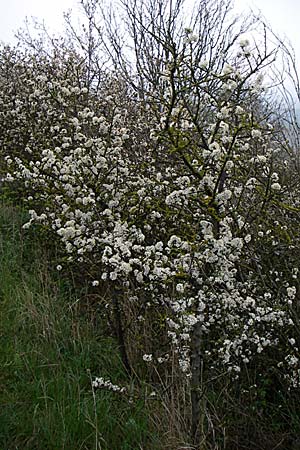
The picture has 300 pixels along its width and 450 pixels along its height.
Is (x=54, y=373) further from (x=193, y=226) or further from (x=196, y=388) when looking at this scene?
(x=193, y=226)

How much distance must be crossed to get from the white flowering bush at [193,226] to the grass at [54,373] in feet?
0.82

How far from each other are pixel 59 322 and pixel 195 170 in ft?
6.05

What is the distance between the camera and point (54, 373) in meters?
3.80

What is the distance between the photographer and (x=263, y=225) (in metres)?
3.74

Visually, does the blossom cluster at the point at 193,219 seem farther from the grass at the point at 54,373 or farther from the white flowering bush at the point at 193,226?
the grass at the point at 54,373

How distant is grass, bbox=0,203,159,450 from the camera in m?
3.23

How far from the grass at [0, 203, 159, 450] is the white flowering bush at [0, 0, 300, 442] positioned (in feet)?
0.82

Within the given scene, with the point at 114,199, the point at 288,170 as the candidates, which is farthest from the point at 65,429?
the point at 288,170

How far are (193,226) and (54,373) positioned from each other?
1.35 meters

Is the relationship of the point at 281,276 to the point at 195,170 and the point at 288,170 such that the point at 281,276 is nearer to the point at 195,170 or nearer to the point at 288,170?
the point at 195,170

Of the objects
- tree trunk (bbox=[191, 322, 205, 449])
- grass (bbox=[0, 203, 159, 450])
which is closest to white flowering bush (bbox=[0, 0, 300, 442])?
tree trunk (bbox=[191, 322, 205, 449])

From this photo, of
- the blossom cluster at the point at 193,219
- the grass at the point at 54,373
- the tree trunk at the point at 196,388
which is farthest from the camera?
the grass at the point at 54,373

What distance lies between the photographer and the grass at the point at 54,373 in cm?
323

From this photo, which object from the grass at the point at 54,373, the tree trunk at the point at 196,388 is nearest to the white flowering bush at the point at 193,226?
the tree trunk at the point at 196,388
